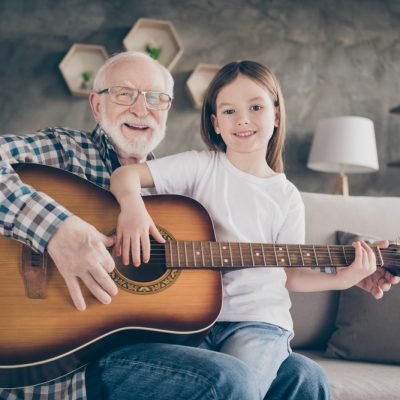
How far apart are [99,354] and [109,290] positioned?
157mm

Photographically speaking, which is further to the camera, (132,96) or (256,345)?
(132,96)

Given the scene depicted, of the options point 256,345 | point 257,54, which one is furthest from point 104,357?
point 257,54

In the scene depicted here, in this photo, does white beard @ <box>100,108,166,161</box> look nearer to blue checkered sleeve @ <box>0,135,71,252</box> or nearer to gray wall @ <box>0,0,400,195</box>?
blue checkered sleeve @ <box>0,135,71,252</box>

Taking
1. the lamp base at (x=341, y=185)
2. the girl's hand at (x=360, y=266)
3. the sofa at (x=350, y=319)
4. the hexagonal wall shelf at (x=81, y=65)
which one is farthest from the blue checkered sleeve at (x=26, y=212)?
the lamp base at (x=341, y=185)

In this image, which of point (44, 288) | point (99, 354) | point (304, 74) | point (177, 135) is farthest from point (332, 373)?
point (304, 74)

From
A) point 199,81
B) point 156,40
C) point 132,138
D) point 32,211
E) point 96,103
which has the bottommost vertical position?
point 32,211

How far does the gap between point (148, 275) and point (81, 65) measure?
265 cm

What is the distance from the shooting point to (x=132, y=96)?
1.62m

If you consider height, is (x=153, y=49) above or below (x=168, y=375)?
above

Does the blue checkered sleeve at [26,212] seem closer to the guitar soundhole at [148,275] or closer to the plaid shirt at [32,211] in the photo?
the plaid shirt at [32,211]

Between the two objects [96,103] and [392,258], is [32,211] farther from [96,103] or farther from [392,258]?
[392,258]

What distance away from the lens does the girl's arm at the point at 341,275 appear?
131 centimetres

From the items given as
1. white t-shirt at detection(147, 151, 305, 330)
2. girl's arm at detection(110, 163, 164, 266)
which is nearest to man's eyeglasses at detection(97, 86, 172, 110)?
white t-shirt at detection(147, 151, 305, 330)

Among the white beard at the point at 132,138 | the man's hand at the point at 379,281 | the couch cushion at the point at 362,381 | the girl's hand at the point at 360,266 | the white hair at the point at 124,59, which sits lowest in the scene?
the couch cushion at the point at 362,381
